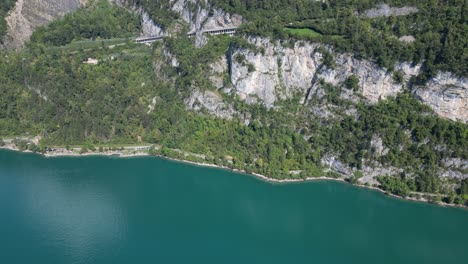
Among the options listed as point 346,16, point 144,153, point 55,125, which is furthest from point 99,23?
point 346,16

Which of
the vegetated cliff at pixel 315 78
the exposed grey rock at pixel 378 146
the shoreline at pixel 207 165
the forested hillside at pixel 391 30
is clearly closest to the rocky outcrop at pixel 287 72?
the vegetated cliff at pixel 315 78

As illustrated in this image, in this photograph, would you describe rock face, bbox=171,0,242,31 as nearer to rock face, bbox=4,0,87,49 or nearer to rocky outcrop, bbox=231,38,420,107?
rocky outcrop, bbox=231,38,420,107

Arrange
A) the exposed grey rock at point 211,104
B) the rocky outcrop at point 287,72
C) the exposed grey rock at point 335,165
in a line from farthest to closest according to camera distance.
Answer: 1. the exposed grey rock at point 211,104
2. the rocky outcrop at point 287,72
3. the exposed grey rock at point 335,165

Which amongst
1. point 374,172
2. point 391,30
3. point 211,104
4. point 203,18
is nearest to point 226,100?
point 211,104

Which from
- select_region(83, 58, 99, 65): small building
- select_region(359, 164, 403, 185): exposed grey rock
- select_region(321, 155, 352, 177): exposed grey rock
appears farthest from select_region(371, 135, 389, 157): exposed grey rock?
select_region(83, 58, 99, 65): small building

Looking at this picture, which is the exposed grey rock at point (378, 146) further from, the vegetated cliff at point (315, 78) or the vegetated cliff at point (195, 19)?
the vegetated cliff at point (195, 19)

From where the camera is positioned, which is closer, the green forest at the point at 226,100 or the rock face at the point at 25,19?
the green forest at the point at 226,100

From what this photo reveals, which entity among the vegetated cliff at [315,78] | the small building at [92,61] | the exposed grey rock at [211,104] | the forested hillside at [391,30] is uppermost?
the forested hillside at [391,30]

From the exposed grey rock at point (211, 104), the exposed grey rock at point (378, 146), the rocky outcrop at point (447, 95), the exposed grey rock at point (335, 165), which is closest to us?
the rocky outcrop at point (447, 95)
